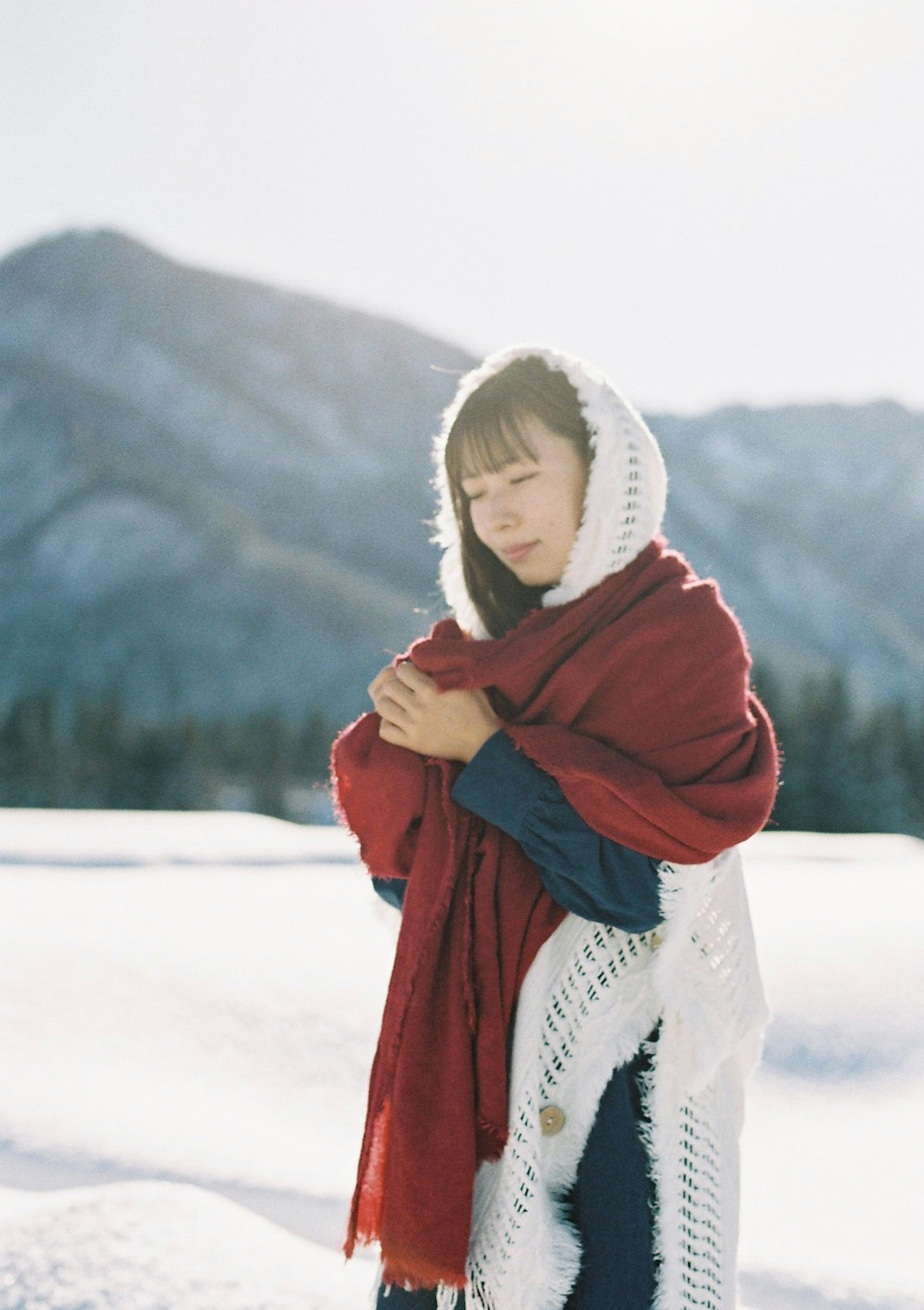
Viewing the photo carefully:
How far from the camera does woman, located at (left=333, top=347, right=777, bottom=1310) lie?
890 mm

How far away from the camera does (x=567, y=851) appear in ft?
2.91

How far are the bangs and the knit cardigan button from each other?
2.01ft

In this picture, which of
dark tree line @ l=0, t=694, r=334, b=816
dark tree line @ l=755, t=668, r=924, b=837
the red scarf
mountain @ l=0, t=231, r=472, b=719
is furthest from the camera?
mountain @ l=0, t=231, r=472, b=719

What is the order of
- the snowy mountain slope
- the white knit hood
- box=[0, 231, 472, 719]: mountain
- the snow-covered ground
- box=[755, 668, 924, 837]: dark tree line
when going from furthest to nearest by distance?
box=[0, 231, 472, 719]: mountain → box=[755, 668, 924, 837]: dark tree line → the snow-covered ground → the snowy mountain slope → the white knit hood

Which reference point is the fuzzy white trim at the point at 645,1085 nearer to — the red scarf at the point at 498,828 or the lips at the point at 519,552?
the red scarf at the point at 498,828

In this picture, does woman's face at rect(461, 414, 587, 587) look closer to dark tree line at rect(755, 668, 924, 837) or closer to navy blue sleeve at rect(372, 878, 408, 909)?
navy blue sleeve at rect(372, 878, 408, 909)

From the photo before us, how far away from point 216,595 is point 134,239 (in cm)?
3398

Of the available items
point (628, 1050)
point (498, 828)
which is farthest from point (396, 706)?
point (628, 1050)

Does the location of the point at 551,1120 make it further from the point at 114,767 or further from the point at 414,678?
the point at 114,767

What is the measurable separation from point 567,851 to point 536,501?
0.35 metres

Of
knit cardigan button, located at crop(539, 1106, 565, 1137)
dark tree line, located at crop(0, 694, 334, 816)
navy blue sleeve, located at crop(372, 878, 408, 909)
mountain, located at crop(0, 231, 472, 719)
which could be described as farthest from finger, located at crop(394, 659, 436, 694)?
mountain, located at crop(0, 231, 472, 719)

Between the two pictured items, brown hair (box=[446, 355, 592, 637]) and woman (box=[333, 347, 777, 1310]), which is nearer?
woman (box=[333, 347, 777, 1310])

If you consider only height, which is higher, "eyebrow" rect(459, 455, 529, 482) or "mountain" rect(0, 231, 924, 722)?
"eyebrow" rect(459, 455, 529, 482)

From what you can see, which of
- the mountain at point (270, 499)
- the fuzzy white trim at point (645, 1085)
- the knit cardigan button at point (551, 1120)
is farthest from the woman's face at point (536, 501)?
the mountain at point (270, 499)
